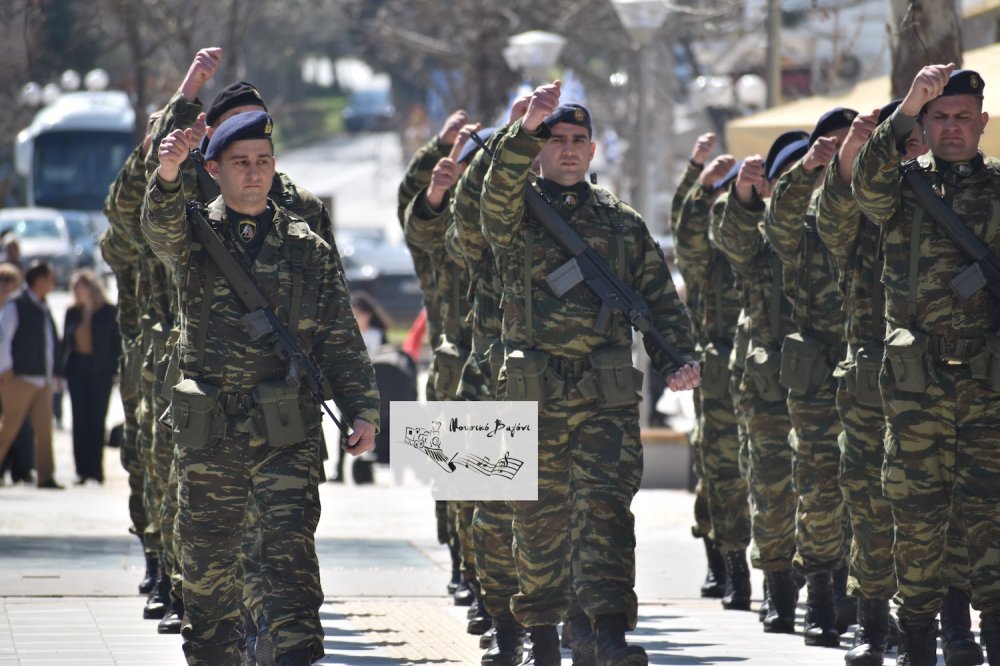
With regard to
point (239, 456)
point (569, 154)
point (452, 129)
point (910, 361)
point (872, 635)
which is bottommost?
point (872, 635)

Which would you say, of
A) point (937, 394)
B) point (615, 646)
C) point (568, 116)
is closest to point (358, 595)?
point (615, 646)

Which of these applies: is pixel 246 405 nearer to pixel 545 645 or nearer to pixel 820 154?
pixel 545 645

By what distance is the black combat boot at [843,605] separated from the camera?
8.62 m

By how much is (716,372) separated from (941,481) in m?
2.65

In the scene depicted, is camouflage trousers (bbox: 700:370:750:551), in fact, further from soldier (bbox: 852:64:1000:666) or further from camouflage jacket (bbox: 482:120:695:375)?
soldier (bbox: 852:64:1000:666)

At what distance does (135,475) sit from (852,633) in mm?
3676

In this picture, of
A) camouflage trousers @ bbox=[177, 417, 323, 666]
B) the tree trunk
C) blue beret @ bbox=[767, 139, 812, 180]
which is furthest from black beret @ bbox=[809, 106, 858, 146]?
camouflage trousers @ bbox=[177, 417, 323, 666]

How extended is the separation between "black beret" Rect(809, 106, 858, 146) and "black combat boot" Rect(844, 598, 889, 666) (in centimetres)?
201

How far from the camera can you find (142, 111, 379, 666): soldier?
21.2ft

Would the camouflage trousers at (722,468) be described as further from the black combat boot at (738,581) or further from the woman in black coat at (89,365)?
the woman in black coat at (89,365)

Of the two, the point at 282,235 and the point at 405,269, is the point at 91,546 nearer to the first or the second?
the point at 282,235

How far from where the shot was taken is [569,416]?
287 inches

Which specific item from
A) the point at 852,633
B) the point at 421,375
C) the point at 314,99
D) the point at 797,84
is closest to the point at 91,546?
the point at 852,633

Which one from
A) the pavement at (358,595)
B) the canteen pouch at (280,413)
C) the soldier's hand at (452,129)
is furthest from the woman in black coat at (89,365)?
the canteen pouch at (280,413)
